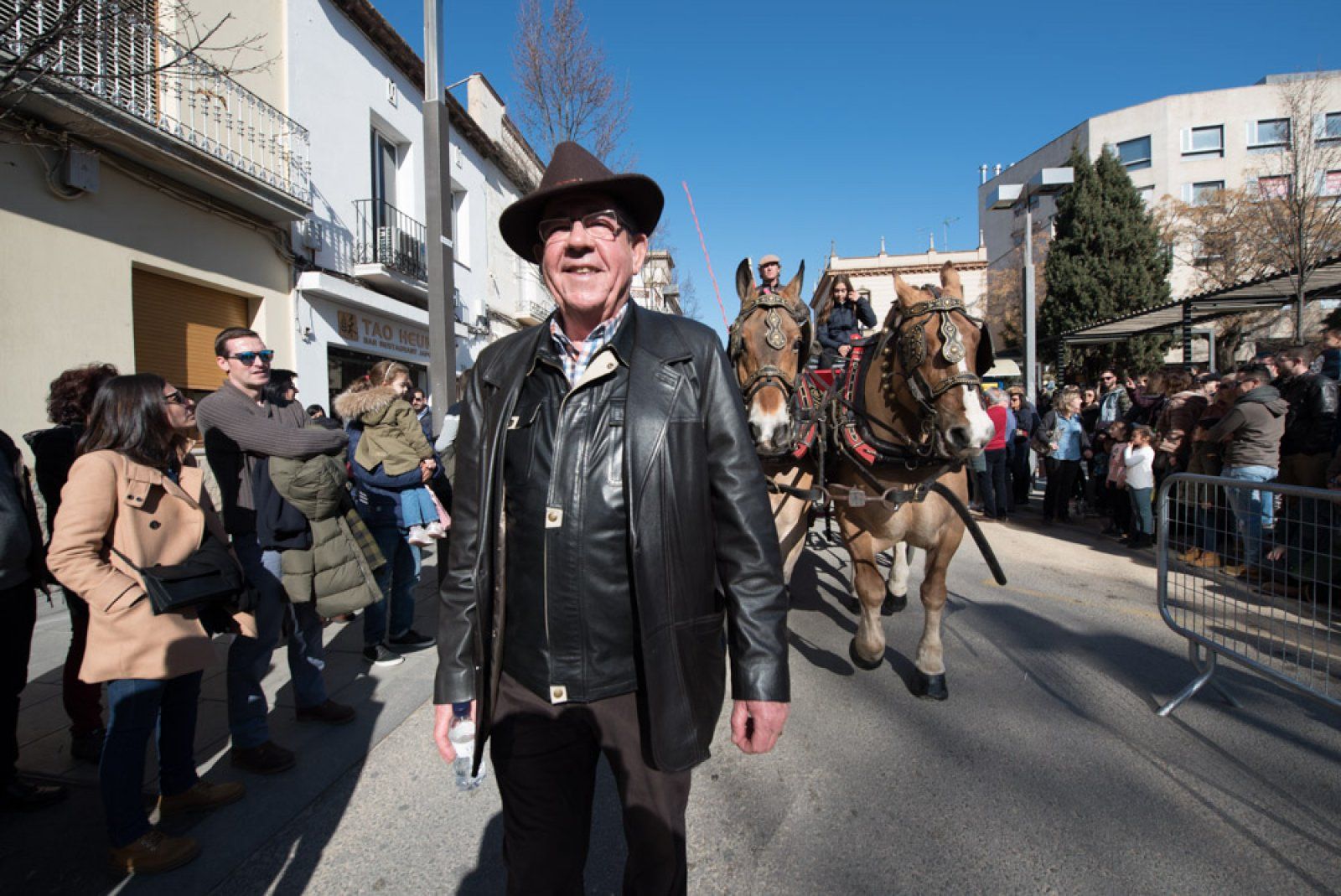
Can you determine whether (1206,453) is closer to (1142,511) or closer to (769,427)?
(1142,511)

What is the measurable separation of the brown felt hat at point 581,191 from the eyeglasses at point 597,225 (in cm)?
6

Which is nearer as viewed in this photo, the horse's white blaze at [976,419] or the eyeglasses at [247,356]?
the horse's white blaze at [976,419]

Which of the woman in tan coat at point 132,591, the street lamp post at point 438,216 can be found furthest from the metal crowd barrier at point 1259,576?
the street lamp post at point 438,216

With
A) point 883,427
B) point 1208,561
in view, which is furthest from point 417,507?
point 1208,561

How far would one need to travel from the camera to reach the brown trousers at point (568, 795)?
5.00 feet

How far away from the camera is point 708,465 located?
1560 mm

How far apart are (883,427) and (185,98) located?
9.33 m

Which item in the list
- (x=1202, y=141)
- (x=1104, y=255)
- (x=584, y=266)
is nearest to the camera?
(x=584, y=266)

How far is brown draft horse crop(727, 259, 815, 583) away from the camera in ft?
11.1

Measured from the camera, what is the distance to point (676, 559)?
147 cm

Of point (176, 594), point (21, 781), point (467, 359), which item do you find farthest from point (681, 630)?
point (467, 359)

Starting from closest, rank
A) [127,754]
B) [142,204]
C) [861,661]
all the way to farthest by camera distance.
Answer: [127,754]
[861,661]
[142,204]

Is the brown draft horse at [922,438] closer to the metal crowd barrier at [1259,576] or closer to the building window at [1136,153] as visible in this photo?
the metal crowd barrier at [1259,576]

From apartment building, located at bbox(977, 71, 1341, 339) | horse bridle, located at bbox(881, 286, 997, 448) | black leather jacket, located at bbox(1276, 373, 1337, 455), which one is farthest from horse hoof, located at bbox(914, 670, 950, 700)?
apartment building, located at bbox(977, 71, 1341, 339)
